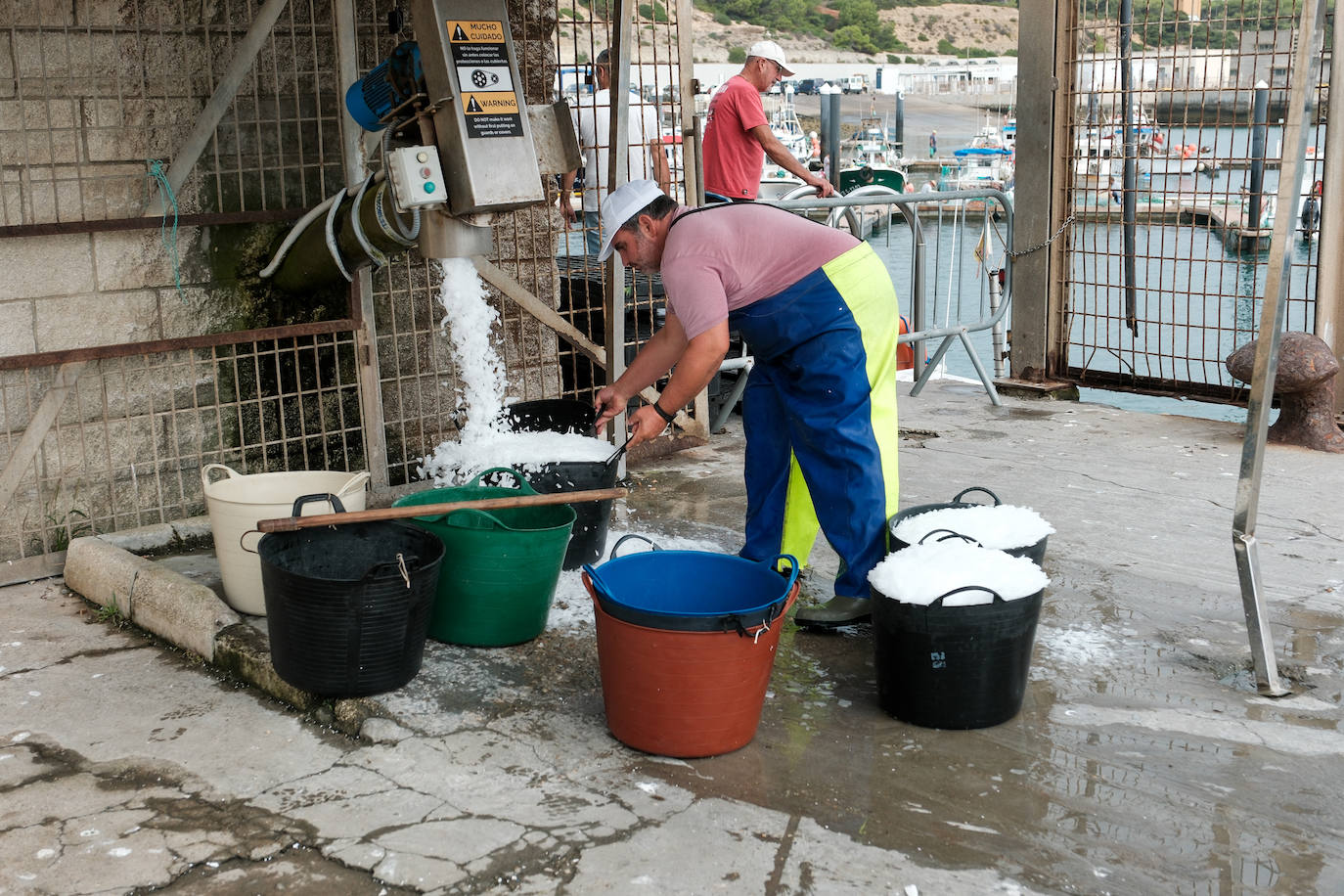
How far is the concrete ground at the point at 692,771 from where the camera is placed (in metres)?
3.00

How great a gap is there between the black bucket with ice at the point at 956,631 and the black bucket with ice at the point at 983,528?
0.28 m

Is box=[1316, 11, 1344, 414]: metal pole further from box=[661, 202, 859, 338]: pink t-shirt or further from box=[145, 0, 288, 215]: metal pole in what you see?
box=[145, 0, 288, 215]: metal pole

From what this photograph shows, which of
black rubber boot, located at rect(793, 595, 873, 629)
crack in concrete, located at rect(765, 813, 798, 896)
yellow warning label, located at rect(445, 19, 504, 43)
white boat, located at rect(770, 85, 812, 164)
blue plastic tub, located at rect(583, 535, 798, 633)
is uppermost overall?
white boat, located at rect(770, 85, 812, 164)

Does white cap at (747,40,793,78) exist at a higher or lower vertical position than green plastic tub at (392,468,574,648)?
higher

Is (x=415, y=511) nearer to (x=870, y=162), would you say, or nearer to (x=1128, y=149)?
(x=1128, y=149)

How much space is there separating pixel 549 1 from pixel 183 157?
191cm

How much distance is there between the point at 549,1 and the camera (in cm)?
609

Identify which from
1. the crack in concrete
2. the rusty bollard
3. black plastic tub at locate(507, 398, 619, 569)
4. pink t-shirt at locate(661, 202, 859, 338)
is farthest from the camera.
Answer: the rusty bollard

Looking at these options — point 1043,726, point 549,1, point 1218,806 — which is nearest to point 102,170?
point 549,1

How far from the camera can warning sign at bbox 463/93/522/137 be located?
427 cm

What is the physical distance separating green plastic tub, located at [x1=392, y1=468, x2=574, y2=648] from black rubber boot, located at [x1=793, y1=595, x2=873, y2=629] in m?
0.89

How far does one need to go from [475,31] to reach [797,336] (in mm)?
1475

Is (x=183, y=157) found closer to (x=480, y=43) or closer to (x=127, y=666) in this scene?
(x=480, y=43)

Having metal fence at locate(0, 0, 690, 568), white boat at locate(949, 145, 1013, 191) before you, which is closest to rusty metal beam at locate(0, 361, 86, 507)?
metal fence at locate(0, 0, 690, 568)
